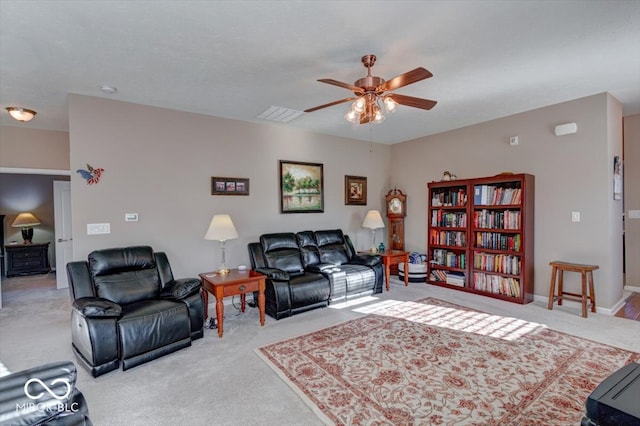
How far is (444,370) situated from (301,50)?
2926mm

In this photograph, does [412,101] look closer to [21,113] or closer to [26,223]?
[21,113]

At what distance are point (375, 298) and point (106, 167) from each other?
3955mm

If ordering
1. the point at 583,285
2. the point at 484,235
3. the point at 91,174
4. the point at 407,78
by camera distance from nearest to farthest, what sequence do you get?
1. the point at 407,78
2. the point at 91,174
3. the point at 583,285
4. the point at 484,235

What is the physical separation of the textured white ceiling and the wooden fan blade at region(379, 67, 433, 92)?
32cm

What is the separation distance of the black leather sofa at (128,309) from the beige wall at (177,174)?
0.57 meters

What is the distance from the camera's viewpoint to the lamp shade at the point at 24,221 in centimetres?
659

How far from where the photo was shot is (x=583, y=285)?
12.2 feet

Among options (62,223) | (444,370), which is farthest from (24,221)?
(444,370)

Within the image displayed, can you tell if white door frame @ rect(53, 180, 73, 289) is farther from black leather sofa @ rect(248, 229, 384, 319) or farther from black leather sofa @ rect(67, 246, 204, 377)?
black leather sofa @ rect(248, 229, 384, 319)

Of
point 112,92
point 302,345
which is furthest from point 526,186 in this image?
point 112,92

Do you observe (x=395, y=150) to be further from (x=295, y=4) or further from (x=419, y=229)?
(x=295, y=4)

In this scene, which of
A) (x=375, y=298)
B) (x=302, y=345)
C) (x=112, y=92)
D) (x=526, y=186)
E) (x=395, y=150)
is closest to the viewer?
(x=302, y=345)

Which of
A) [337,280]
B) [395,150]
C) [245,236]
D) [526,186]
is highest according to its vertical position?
[395,150]

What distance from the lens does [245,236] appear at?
4.72m
